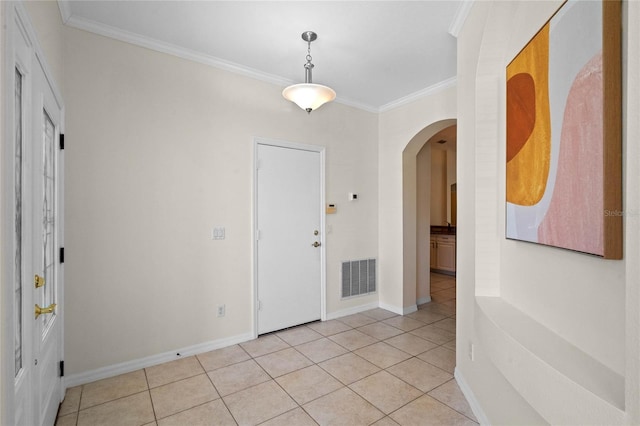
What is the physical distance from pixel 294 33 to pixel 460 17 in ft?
4.24

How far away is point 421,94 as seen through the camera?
3.82m

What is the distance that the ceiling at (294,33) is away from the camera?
229 cm

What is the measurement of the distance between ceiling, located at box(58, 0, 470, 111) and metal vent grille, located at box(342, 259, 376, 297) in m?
2.29

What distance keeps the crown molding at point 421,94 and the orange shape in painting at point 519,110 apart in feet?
6.54

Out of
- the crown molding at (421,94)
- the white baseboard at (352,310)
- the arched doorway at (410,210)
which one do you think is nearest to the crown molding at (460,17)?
the crown molding at (421,94)

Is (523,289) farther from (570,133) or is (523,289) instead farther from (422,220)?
(422,220)

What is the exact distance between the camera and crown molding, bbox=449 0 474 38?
220 centimetres

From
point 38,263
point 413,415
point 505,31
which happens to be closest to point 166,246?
point 38,263

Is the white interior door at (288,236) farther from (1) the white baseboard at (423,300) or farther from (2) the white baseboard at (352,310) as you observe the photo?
(1) the white baseboard at (423,300)

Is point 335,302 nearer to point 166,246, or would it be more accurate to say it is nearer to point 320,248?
point 320,248

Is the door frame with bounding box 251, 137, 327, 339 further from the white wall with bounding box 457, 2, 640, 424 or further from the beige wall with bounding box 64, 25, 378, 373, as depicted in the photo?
the white wall with bounding box 457, 2, 640, 424

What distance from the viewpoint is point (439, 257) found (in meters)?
6.74

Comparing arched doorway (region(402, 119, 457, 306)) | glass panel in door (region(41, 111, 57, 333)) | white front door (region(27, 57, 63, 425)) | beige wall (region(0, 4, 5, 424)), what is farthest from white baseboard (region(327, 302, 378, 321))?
beige wall (region(0, 4, 5, 424))

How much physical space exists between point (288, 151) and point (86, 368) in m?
2.65
